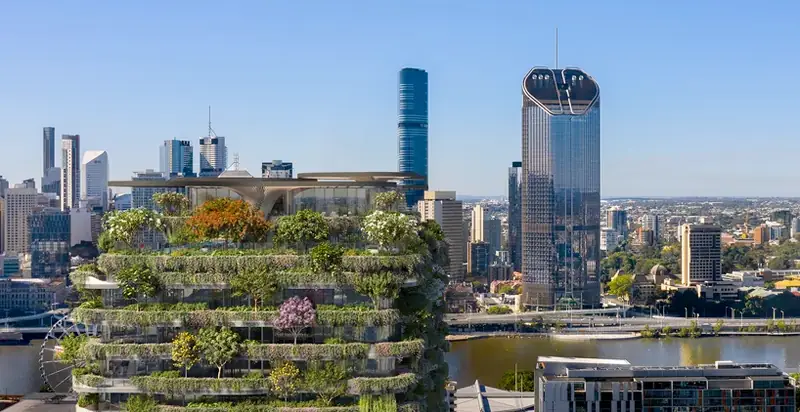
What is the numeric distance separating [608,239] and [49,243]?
246 feet

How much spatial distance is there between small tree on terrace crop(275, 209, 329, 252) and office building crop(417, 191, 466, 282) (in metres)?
71.3

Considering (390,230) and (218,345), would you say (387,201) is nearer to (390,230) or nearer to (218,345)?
(390,230)

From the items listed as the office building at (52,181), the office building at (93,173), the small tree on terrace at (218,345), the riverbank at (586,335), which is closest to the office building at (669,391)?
the small tree on terrace at (218,345)

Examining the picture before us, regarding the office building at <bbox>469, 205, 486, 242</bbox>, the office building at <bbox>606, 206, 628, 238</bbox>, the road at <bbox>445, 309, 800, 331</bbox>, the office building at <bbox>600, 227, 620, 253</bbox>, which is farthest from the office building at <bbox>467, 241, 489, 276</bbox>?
the office building at <bbox>606, 206, 628, 238</bbox>

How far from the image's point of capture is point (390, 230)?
38.4 ft

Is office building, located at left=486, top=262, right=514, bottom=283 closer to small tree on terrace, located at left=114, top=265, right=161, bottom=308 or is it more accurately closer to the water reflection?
the water reflection

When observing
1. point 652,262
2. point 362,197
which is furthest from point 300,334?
point 652,262

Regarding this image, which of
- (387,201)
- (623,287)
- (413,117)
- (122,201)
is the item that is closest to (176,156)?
(122,201)

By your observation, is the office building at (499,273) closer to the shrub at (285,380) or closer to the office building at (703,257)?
the office building at (703,257)

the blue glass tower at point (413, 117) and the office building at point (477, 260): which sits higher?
the blue glass tower at point (413, 117)

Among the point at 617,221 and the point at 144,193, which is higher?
the point at 144,193

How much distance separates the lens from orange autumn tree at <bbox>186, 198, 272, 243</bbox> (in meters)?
12.0

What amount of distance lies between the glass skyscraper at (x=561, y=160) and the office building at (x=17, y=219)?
156 feet

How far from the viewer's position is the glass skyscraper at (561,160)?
294 ft
